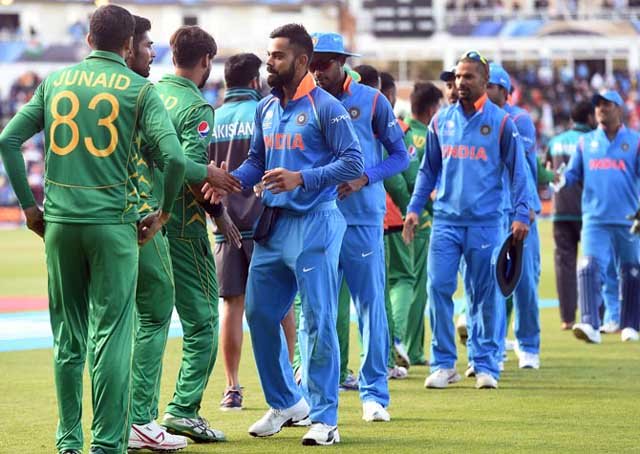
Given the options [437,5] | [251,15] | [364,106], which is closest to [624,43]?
[437,5]

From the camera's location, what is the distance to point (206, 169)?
25.3 feet

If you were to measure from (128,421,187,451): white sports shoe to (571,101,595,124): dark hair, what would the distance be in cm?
802

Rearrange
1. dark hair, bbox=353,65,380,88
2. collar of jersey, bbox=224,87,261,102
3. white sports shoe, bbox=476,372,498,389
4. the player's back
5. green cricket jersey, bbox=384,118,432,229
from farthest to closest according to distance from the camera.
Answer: green cricket jersey, bbox=384,118,432,229 → dark hair, bbox=353,65,380,88 → white sports shoe, bbox=476,372,498,389 → collar of jersey, bbox=224,87,261,102 → the player's back

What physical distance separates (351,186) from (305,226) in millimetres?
717

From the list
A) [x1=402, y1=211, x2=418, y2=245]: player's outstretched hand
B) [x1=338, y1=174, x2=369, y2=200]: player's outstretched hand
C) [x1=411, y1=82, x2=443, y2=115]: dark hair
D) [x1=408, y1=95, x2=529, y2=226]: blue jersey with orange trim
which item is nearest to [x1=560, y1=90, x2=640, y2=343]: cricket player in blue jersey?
[x1=411, y1=82, x2=443, y2=115]: dark hair

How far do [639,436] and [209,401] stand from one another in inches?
122

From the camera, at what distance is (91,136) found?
6.71 m

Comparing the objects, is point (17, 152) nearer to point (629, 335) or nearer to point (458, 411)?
point (458, 411)

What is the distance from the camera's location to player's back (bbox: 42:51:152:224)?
671 centimetres

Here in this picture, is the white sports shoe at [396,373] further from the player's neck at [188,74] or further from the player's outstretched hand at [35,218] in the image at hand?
the player's outstretched hand at [35,218]

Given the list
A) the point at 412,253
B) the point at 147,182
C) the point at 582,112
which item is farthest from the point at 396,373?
the point at 582,112

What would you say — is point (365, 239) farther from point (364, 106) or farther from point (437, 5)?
point (437, 5)

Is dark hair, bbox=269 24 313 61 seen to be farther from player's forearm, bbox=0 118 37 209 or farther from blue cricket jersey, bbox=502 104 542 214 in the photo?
blue cricket jersey, bbox=502 104 542 214

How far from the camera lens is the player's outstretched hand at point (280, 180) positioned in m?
7.57
